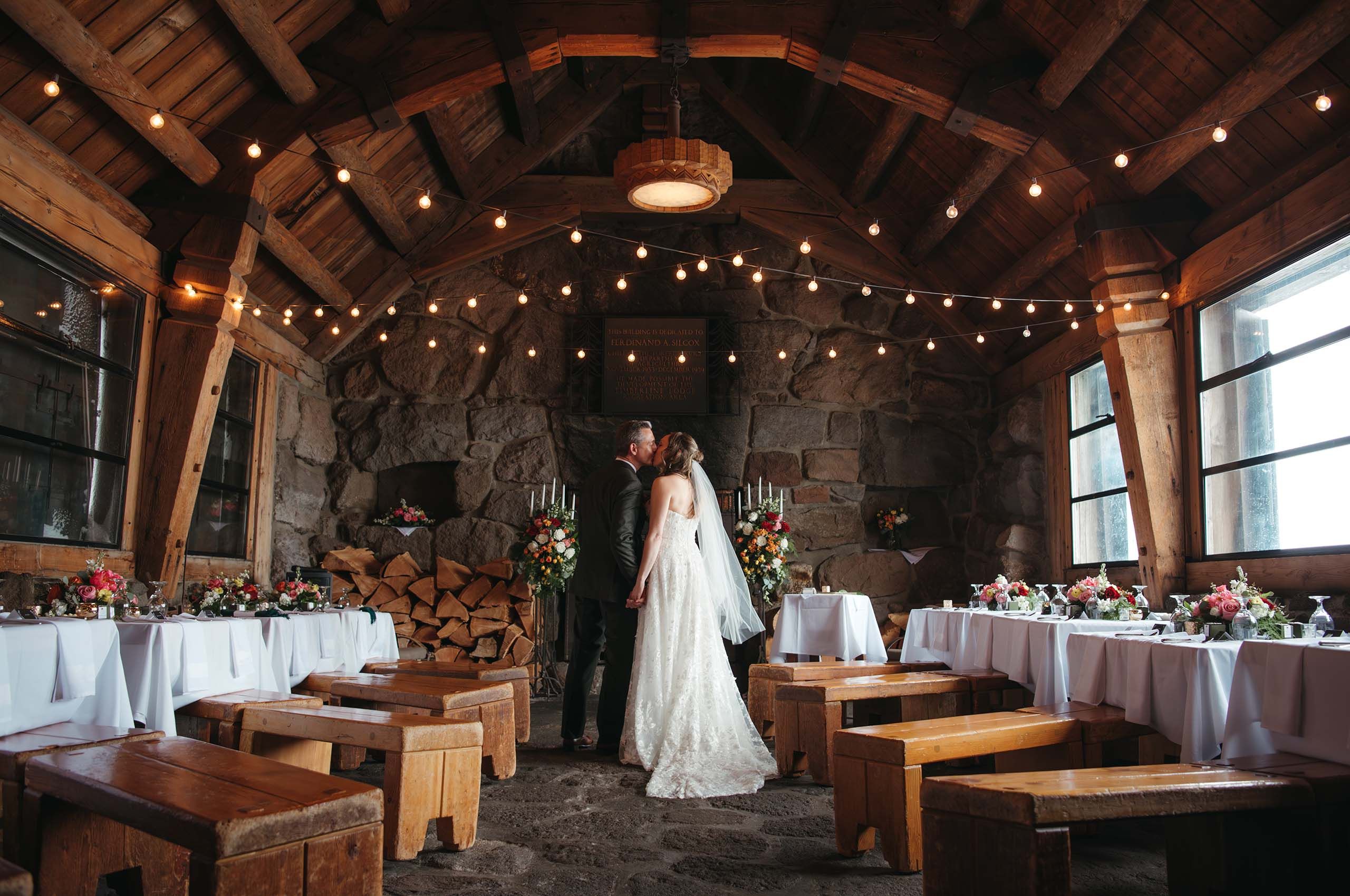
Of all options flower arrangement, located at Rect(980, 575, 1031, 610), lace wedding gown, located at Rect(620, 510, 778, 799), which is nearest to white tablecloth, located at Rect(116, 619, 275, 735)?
lace wedding gown, located at Rect(620, 510, 778, 799)

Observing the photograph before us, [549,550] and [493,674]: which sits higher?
[549,550]

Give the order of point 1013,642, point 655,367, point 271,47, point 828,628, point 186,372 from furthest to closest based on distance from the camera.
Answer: point 655,367, point 828,628, point 186,372, point 271,47, point 1013,642

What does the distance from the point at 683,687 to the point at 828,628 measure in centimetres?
233

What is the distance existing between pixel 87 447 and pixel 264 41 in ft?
7.88

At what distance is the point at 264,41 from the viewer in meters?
4.91

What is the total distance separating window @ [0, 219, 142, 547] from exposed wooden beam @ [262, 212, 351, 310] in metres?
1.07

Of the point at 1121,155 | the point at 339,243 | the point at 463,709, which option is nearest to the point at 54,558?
the point at 463,709

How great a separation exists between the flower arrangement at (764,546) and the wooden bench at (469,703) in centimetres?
349

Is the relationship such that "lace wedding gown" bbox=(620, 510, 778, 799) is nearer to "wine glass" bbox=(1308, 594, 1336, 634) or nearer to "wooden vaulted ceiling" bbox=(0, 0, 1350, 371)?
"wine glass" bbox=(1308, 594, 1336, 634)

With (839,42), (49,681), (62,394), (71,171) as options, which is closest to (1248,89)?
(839,42)

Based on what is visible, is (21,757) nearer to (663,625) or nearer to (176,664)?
(176,664)

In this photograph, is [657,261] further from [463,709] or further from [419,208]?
[463,709]

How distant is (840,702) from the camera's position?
158 inches

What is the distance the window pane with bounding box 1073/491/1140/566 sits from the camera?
6457mm
